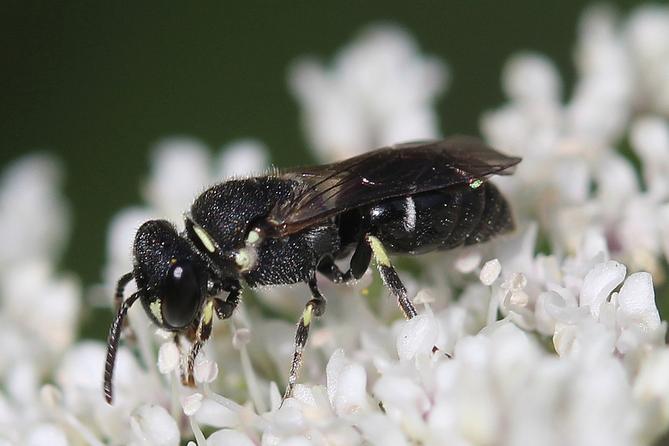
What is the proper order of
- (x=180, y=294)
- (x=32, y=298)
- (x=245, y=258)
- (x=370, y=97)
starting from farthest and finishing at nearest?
(x=370, y=97)
(x=32, y=298)
(x=245, y=258)
(x=180, y=294)

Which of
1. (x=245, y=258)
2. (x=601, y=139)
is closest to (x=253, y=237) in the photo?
(x=245, y=258)

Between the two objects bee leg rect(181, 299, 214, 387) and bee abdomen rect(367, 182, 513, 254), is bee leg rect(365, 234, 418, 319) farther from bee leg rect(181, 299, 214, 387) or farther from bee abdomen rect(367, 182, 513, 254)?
bee leg rect(181, 299, 214, 387)

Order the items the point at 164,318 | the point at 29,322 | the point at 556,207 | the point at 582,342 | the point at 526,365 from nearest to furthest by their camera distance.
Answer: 1. the point at 526,365
2. the point at 582,342
3. the point at 164,318
4. the point at 556,207
5. the point at 29,322

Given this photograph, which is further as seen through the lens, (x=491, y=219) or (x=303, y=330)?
(x=491, y=219)

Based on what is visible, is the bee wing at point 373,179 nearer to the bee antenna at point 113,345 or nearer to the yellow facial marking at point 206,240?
the yellow facial marking at point 206,240

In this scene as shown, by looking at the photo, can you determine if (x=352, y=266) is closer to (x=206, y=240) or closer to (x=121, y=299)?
(x=206, y=240)

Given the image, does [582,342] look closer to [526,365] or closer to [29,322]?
[526,365]

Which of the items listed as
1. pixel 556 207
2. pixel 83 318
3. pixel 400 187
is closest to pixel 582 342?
pixel 400 187
